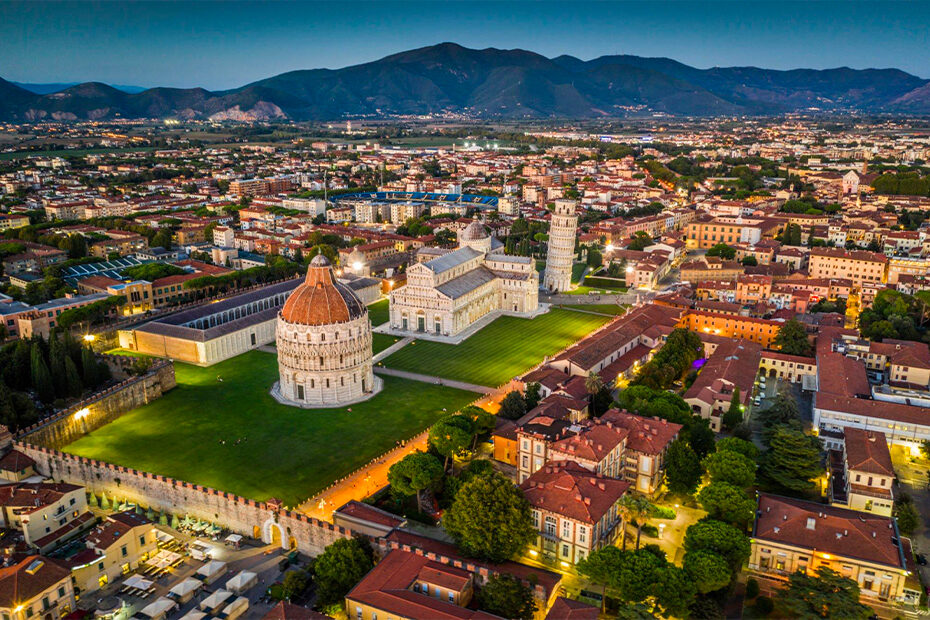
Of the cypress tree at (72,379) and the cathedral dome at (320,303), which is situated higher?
the cathedral dome at (320,303)

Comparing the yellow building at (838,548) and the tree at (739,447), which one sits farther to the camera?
the tree at (739,447)

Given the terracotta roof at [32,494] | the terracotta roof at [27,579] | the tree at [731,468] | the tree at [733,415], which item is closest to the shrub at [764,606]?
the tree at [731,468]

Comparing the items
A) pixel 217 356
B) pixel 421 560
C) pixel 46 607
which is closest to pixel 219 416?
pixel 217 356

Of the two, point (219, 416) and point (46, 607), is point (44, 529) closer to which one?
point (46, 607)

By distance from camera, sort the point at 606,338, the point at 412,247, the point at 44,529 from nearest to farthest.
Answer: the point at 44,529
the point at 606,338
the point at 412,247

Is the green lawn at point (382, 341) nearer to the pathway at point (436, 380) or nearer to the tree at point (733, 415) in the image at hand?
the pathway at point (436, 380)

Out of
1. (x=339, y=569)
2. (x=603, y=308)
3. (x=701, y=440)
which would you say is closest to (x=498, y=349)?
(x=603, y=308)

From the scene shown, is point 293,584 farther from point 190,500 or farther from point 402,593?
point 190,500
